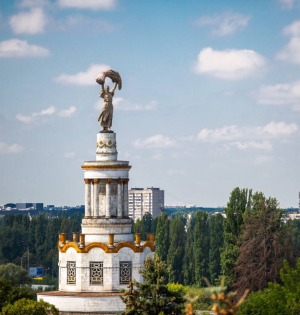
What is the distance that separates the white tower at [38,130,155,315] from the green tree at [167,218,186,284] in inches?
1472

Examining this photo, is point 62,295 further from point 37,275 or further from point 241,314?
point 37,275

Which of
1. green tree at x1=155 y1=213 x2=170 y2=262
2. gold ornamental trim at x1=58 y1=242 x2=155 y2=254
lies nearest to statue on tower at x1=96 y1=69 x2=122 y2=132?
gold ornamental trim at x1=58 y1=242 x2=155 y2=254

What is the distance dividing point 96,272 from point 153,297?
23.5 feet

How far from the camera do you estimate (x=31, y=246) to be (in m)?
115

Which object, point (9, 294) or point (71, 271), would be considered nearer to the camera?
point (9, 294)

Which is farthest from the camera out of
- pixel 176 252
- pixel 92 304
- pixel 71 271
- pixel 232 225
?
pixel 176 252

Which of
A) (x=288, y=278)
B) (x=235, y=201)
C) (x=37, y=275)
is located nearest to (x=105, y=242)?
(x=288, y=278)

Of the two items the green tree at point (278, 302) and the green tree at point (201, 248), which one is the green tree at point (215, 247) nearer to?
the green tree at point (201, 248)

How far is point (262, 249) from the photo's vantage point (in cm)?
5597

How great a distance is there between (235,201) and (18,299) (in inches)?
923

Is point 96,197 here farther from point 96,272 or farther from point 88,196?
point 96,272

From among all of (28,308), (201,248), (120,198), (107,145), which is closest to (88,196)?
(120,198)

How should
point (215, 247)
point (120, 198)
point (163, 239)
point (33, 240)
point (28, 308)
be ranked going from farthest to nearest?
point (33, 240)
point (163, 239)
point (215, 247)
point (120, 198)
point (28, 308)

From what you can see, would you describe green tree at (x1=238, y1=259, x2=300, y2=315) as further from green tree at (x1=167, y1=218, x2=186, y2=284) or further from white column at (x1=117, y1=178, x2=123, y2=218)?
green tree at (x1=167, y1=218, x2=186, y2=284)
